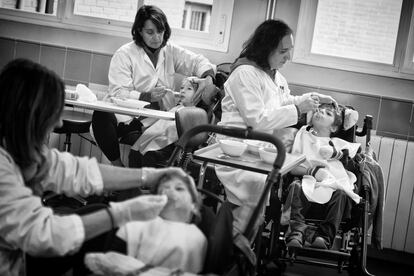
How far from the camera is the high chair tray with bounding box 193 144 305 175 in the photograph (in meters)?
2.48

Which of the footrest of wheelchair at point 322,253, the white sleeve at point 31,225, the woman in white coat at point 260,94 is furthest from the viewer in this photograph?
the woman in white coat at point 260,94

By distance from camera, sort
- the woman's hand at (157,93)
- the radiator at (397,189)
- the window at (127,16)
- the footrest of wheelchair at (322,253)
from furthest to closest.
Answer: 1. the window at (127,16)
2. the radiator at (397,189)
3. the woman's hand at (157,93)
4. the footrest of wheelchair at (322,253)

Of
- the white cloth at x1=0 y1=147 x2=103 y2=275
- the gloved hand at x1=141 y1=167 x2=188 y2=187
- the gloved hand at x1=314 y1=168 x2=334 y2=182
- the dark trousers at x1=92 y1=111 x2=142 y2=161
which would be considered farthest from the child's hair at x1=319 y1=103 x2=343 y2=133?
the white cloth at x1=0 y1=147 x2=103 y2=275

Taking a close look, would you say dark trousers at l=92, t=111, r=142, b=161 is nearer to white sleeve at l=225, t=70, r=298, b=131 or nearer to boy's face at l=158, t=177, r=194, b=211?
white sleeve at l=225, t=70, r=298, b=131

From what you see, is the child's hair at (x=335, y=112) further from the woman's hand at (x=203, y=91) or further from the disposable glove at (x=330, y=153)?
the woman's hand at (x=203, y=91)

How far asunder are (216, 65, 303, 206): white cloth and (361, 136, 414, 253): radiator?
3.64 ft

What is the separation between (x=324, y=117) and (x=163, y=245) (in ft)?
6.95

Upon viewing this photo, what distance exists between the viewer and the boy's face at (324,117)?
139 inches

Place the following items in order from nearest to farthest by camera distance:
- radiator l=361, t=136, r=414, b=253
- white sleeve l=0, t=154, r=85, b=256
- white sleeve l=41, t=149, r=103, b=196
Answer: white sleeve l=0, t=154, r=85, b=256, white sleeve l=41, t=149, r=103, b=196, radiator l=361, t=136, r=414, b=253

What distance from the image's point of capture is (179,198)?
5.72 ft

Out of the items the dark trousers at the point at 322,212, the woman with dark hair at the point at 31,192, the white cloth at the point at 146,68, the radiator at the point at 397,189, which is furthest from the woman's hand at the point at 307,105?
the woman with dark hair at the point at 31,192

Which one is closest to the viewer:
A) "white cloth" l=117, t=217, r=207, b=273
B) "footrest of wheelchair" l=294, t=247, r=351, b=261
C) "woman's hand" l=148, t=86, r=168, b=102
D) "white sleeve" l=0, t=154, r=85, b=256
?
"white sleeve" l=0, t=154, r=85, b=256

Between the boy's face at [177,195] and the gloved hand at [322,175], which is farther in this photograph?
the gloved hand at [322,175]

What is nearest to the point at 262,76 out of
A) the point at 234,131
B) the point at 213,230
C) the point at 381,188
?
the point at 381,188
